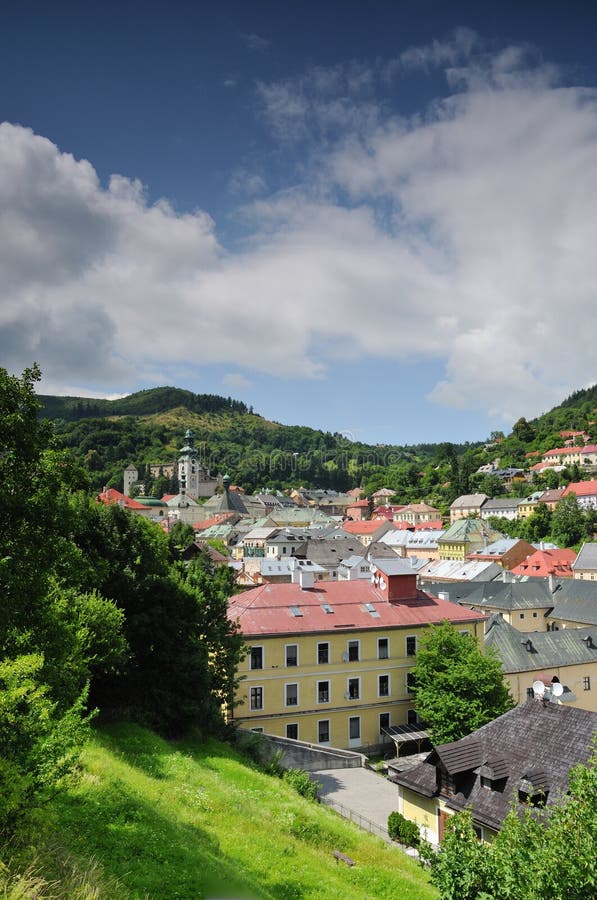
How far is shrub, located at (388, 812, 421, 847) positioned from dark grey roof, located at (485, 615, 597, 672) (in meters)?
16.8

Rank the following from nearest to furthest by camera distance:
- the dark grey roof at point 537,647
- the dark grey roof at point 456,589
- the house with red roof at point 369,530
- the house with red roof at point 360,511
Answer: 1. the dark grey roof at point 537,647
2. the dark grey roof at point 456,589
3. the house with red roof at point 369,530
4. the house with red roof at point 360,511

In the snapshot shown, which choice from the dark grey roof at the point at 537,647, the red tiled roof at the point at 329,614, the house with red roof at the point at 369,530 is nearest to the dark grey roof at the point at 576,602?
the dark grey roof at the point at 537,647

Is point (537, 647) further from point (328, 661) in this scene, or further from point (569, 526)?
point (569, 526)

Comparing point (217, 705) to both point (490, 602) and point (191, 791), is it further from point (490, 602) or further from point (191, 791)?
Answer: point (490, 602)

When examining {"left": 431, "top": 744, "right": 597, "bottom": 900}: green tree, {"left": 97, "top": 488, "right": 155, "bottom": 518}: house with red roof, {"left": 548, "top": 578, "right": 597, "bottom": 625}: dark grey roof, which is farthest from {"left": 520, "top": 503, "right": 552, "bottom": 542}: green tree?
{"left": 431, "top": 744, "right": 597, "bottom": 900}: green tree

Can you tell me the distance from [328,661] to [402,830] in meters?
12.6

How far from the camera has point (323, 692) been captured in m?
33.4

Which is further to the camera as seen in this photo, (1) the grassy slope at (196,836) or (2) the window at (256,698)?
(2) the window at (256,698)

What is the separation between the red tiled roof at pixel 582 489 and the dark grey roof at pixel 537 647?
80.9 meters

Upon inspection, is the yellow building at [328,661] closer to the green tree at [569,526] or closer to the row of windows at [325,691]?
the row of windows at [325,691]

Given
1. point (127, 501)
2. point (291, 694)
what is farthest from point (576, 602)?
point (127, 501)

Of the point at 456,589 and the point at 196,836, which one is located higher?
the point at 196,836

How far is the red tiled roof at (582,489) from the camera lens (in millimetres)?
115438

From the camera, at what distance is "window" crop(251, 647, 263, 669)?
105 feet
